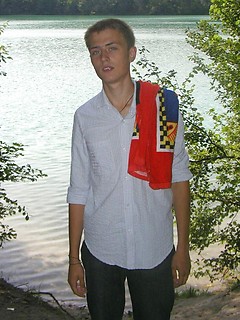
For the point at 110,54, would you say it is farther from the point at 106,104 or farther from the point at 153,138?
the point at 153,138

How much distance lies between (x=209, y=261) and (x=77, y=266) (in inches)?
147

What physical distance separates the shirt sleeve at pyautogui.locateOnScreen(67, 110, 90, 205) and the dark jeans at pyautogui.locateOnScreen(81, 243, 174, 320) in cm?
25

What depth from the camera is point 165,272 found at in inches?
107

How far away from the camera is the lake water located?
26.2ft

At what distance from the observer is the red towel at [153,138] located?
2641mm

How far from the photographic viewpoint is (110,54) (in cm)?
270

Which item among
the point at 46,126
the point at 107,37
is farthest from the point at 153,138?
the point at 46,126

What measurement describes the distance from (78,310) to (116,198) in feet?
12.2

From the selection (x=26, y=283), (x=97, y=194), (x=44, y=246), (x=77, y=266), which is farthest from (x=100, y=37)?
(x=44, y=246)

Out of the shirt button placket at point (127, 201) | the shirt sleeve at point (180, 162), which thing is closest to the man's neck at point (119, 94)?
the shirt button placket at point (127, 201)

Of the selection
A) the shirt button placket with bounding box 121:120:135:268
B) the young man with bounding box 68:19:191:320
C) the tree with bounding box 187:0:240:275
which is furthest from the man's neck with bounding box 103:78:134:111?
the tree with bounding box 187:0:240:275

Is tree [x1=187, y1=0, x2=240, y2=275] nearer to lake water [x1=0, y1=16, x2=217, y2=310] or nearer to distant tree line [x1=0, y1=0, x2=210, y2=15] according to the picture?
lake water [x1=0, y1=16, x2=217, y2=310]

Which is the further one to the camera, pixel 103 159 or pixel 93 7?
pixel 93 7

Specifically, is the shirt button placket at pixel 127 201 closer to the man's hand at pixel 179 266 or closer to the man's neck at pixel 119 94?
the man's neck at pixel 119 94
